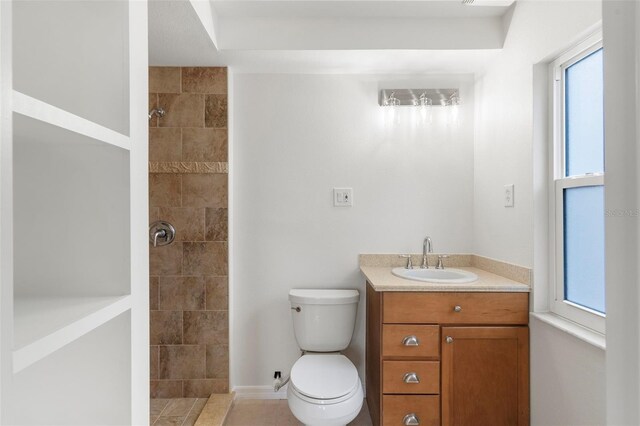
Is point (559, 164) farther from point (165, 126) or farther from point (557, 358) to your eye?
point (165, 126)

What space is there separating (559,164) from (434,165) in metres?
0.82

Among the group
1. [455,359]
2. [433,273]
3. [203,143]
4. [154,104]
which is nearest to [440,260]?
[433,273]

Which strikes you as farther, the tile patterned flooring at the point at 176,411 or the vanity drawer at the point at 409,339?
the tile patterned flooring at the point at 176,411

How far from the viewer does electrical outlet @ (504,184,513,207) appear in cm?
204

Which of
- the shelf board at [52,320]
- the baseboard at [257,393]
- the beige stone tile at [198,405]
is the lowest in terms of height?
the baseboard at [257,393]

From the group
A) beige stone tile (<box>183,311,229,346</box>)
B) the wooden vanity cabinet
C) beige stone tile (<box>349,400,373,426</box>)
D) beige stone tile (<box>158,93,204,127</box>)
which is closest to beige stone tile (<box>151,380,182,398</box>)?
beige stone tile (<box>183,311,229,346</box>)

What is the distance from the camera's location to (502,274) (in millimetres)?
2129

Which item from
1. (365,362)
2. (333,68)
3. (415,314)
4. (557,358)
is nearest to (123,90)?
(415,314)

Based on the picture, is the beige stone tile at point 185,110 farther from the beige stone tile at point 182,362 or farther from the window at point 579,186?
the window at point 579,186

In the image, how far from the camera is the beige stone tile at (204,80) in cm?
238

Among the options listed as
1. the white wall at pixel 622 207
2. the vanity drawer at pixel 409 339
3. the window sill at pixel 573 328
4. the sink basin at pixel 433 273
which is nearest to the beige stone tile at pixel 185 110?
the sink basin at pixel 433 273

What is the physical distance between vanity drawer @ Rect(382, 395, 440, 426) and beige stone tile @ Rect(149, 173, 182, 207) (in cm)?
165

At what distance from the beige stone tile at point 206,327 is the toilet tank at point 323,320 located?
466mm

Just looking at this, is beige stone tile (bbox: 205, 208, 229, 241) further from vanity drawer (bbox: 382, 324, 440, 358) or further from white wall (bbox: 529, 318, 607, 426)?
white wall (bbox: 529, 318, 607, 426)
